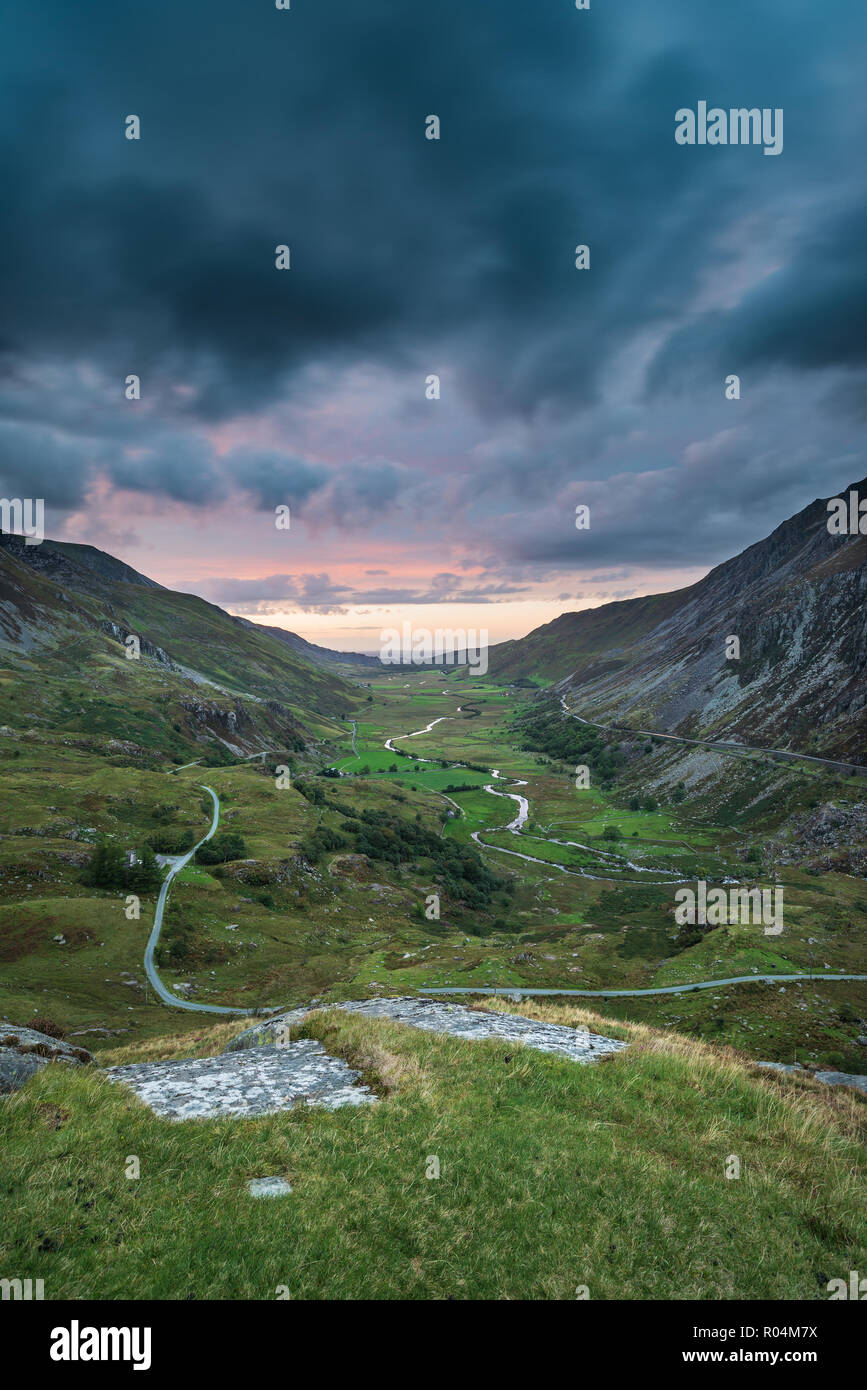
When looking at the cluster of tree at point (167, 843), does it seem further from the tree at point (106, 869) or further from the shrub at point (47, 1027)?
the shrub at point (47, 1027)

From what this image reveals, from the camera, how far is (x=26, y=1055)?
14.2 meters

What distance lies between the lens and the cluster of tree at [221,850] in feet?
271

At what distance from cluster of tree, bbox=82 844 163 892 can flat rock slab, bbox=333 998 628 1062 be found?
57340 millimetres

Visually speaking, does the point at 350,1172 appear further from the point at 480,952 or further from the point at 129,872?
the point at 129,872

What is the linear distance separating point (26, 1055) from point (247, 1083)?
18.7 feet

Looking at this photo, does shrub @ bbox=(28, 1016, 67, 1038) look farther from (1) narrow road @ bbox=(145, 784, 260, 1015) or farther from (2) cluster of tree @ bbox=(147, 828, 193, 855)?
(2) cluster of tree @ bbox=(147, 828, 193, 855)

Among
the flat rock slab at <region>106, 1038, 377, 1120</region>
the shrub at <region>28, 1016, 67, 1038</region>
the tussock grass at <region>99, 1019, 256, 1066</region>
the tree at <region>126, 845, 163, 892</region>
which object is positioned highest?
the flat rock slab at <region>106, 1038, 377, 1120</region>

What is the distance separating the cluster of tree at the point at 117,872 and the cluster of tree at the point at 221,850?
906cm

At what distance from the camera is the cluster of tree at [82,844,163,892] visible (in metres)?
69.8

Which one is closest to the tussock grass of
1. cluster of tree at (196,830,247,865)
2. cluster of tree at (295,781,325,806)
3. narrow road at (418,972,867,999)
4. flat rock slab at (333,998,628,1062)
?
flat rock slab at (333,998,628,1062)

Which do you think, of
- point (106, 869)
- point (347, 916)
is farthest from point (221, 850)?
point (347, 916)

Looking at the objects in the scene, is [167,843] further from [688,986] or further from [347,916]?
[688,986]

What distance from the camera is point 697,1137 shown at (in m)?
11.7
